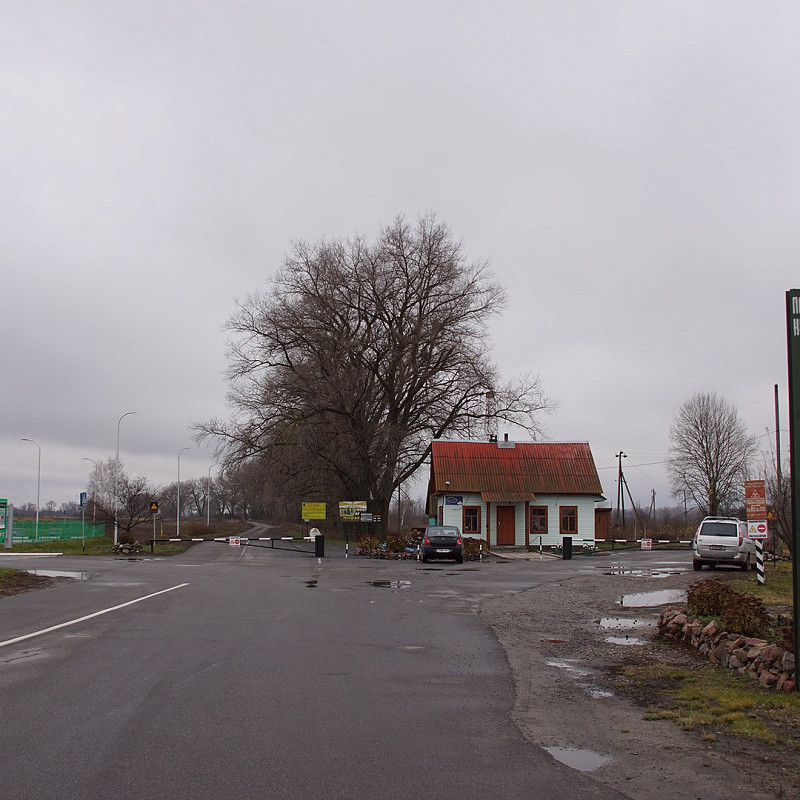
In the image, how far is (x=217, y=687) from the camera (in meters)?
8.48

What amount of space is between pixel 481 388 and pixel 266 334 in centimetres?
1302

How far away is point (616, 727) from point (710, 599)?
20.5 feet

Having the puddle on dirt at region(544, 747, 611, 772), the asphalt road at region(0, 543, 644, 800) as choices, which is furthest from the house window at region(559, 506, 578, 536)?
the puddle on dirt at region(544, 747, 611, 772)

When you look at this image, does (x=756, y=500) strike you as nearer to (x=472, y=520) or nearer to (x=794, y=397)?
(x=794, y=397)

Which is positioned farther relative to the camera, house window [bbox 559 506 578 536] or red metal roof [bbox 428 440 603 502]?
house window [bbox 559 506 578 536]

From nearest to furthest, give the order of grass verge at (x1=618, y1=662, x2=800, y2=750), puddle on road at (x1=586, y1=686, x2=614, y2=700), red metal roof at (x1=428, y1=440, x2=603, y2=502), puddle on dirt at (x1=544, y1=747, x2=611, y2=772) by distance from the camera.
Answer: puddle on dirt at (x1=544, y1=747, x2=611, y2=772) → grass verge at (x1=618, y1=662, x2=800, y2=750) → puddle on road at (x1=586, y1=686, x2=614, y2=700) → red metal roof at (x1=428, y1=440, x2=603, y2=502)

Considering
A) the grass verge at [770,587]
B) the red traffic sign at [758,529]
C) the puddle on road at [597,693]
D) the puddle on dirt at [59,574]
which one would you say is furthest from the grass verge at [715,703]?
the puddle on dirt at [59,574]

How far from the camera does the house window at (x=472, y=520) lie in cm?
5034

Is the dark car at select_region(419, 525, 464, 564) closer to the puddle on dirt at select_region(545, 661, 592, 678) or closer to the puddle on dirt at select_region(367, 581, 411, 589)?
the puddle on dirt at select_region(367, 581, 411, 589)

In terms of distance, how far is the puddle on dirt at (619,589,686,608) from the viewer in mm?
17625

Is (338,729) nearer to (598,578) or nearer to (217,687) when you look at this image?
(217,687)

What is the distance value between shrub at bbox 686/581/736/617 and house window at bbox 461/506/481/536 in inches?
1461

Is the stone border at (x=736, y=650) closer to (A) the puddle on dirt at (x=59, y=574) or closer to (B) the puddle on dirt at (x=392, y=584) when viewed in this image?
(B) the puddle on dirt at (x=392, y=584)

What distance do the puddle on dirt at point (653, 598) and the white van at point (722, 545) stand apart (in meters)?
8.10
